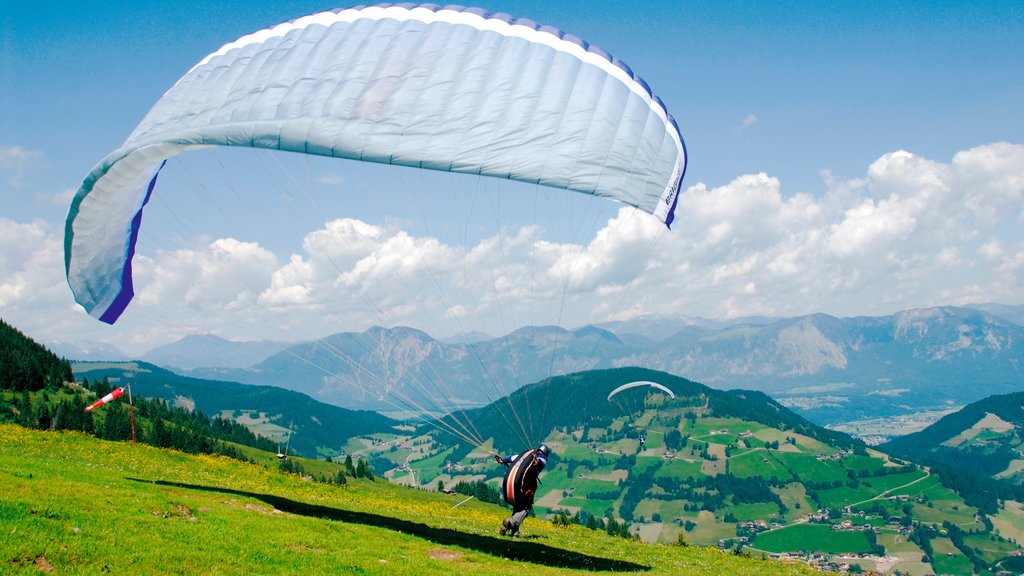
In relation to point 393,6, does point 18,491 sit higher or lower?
lower

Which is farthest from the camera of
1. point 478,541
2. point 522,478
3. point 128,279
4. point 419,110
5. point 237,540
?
point 128,279

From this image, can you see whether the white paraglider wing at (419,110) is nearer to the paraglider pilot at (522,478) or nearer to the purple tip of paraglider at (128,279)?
the purple tip of paraglider at (128,279)

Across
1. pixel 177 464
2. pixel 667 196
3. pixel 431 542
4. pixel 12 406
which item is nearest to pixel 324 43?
pixel 667 196

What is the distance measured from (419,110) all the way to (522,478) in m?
10.9

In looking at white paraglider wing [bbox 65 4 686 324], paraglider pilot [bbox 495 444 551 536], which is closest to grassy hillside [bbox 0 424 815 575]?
paraglider pilot [bbox 495 444 551 536]

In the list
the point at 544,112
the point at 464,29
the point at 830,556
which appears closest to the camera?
the point at 544,112

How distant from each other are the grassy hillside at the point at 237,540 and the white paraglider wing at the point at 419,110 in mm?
7181

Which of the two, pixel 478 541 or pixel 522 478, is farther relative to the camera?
A: pixel 478 541

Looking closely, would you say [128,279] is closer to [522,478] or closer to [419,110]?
[419,110]

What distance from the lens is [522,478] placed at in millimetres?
18828

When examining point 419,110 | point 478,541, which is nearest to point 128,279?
point 419,110

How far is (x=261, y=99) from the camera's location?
1731cm

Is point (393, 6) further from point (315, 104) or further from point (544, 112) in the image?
point (544, 112)

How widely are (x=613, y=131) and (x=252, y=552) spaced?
515 inches
